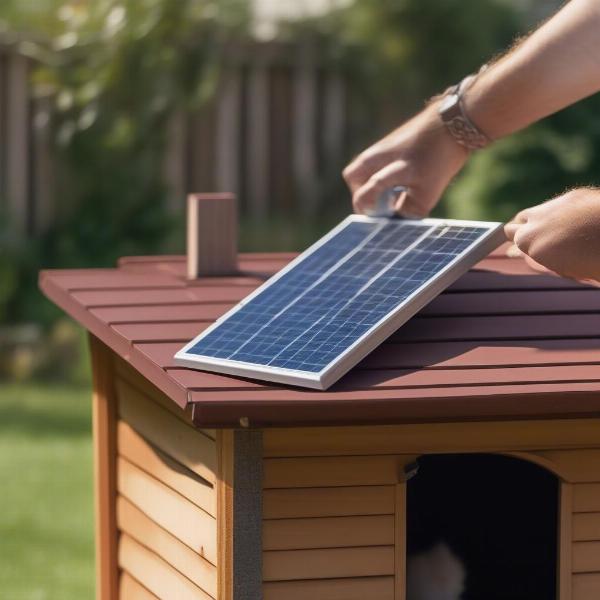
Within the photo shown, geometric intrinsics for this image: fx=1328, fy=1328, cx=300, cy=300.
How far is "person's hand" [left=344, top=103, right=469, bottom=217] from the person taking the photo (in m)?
3.30

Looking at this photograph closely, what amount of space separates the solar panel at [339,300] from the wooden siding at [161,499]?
0.84 ft

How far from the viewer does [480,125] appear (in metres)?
3.35

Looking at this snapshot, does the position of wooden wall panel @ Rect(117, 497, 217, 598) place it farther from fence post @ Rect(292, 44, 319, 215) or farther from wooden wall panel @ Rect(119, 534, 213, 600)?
fence post @ Rect(292, 44, 319, 215)

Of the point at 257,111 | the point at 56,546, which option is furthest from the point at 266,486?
the point at 257,111

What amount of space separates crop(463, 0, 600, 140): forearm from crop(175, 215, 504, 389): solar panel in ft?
1.21

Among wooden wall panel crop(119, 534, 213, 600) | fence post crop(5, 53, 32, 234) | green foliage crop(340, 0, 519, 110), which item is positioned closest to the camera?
wooden wall panel crop(119, 534, 213, 600)

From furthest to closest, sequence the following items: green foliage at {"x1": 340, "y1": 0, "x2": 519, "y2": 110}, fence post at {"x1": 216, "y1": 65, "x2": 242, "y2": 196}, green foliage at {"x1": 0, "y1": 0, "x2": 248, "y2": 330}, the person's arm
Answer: green foliage at {"x1": 340, "y1": 0, "x2": 519, "y2": 110}
fence post at {"x1": 216, "y1": 65, "x2": 242, "y2": 196}
green foliage at {"x1": 0, "y1": 0, "x2": 248, "y2": 330}
the person's arm

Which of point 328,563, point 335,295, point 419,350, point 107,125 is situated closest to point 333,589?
point 328,563

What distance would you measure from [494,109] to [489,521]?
1164 mm

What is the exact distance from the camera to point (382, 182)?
3.29m

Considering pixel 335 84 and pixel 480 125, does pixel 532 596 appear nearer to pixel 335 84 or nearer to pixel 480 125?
pixel 480 125

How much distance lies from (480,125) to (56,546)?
133 inches

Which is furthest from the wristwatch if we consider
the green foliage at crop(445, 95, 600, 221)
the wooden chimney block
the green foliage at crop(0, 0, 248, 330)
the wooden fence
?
the wooden fence

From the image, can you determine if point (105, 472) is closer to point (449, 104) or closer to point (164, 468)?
point (164, 468)
